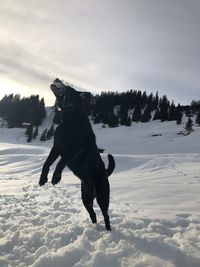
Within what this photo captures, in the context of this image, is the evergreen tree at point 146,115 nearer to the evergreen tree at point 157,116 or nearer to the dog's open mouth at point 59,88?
the evergreen tree at point 157,116

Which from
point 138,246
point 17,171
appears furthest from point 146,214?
point 17,171

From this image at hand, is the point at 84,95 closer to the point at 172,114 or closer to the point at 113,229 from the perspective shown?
the point at 113,229

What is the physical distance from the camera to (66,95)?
678 centimetres

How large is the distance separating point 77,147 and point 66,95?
36.1 inches

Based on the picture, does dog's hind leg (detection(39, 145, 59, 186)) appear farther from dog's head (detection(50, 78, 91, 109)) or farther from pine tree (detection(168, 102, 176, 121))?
pine tree (detection(168, 102, 176, 121))

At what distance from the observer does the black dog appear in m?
6.54

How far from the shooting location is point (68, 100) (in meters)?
6.75

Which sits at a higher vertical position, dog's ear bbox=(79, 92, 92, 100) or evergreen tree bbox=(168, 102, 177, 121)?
evergreen tree bbox=(168, 102, 177, 121)

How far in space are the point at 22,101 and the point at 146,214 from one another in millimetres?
123562

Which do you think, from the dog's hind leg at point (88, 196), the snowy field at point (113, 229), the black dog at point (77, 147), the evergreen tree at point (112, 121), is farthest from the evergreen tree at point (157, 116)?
the black dog at point (77, 147)

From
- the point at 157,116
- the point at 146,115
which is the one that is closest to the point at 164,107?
the point at 157,116

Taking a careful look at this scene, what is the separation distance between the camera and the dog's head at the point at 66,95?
6.76 meters

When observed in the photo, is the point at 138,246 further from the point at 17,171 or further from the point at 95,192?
the point at 17,171

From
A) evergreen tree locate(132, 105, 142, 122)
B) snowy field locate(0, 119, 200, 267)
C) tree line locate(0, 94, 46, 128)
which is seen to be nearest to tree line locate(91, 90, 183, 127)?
evergreen tree locate(132, 105, 142, 122)
